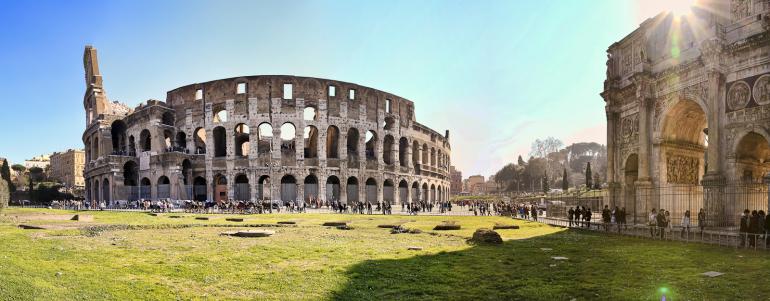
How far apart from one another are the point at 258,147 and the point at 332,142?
24.2 feet

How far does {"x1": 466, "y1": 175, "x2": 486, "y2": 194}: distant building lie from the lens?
133938mm

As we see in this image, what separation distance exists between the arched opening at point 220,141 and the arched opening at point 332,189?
1075 centimetres

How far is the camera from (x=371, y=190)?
48.7 meters

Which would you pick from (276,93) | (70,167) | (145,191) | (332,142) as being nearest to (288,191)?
(332,142)

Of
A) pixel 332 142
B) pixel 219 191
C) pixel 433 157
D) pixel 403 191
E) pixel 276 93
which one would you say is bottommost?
pixel 403 191

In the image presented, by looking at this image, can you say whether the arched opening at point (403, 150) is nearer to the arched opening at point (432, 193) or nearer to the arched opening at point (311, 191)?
the arched opening at point (432, 193)

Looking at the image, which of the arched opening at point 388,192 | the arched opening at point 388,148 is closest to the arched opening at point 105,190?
the arched opening at point 388,192

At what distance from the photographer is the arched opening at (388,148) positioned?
5077 cm

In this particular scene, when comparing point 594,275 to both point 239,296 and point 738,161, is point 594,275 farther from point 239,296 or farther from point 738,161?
point 738,161

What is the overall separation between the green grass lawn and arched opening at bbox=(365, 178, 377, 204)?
1340 inches

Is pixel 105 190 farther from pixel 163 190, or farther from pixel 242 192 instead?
pixel 242 192

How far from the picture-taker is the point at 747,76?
16922 millimetres

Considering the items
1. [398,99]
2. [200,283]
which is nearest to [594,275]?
[200,283]

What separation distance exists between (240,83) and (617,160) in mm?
33040
